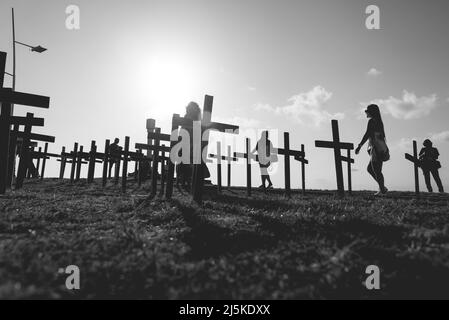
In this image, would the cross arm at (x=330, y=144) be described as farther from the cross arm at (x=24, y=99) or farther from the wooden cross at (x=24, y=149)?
the wooden cross at (x=24, y=149)

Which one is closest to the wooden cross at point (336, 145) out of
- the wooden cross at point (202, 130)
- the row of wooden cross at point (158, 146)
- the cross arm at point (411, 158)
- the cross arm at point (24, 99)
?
the row of wooden cross at point (158, 146)

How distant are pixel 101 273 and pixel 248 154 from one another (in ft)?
38.7

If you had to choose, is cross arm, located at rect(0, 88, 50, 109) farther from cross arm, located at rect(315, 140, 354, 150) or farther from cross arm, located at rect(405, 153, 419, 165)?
cross arm, located at rect(405, 153, 419, 165)

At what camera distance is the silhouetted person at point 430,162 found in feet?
51.8

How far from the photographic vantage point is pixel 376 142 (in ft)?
36.9

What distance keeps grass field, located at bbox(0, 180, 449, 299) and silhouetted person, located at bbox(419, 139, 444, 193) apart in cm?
1125

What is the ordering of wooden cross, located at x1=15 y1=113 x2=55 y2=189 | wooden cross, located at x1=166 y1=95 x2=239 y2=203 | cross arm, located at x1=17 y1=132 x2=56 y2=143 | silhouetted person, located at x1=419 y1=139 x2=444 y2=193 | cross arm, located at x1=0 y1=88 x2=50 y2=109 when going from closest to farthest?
wooden cross, located at x1=166 y1=95 x2=239 y2=203 → cross arm, located at x1=0 y1=88 x2=50 y2=109 → wooden cross, located at x1=15 y1=113 x2=55 y2=189 → cross arm, located at x1=17 y1=132 x2=56 y2=143 → silhouetted person, located at x1=419 y1=139 x2=444 y2=193

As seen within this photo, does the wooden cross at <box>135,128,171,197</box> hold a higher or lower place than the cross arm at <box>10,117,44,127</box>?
lower

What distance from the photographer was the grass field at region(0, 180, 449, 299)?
10.8 feet

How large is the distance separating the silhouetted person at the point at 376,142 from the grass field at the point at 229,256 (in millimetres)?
5338

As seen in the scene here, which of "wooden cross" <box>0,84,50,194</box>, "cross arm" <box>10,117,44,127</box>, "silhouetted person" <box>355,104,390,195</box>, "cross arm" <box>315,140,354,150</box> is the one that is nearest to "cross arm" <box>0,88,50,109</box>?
"wooden cross" <box>0,84,50,194</box>

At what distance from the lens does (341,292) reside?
3.31 m
